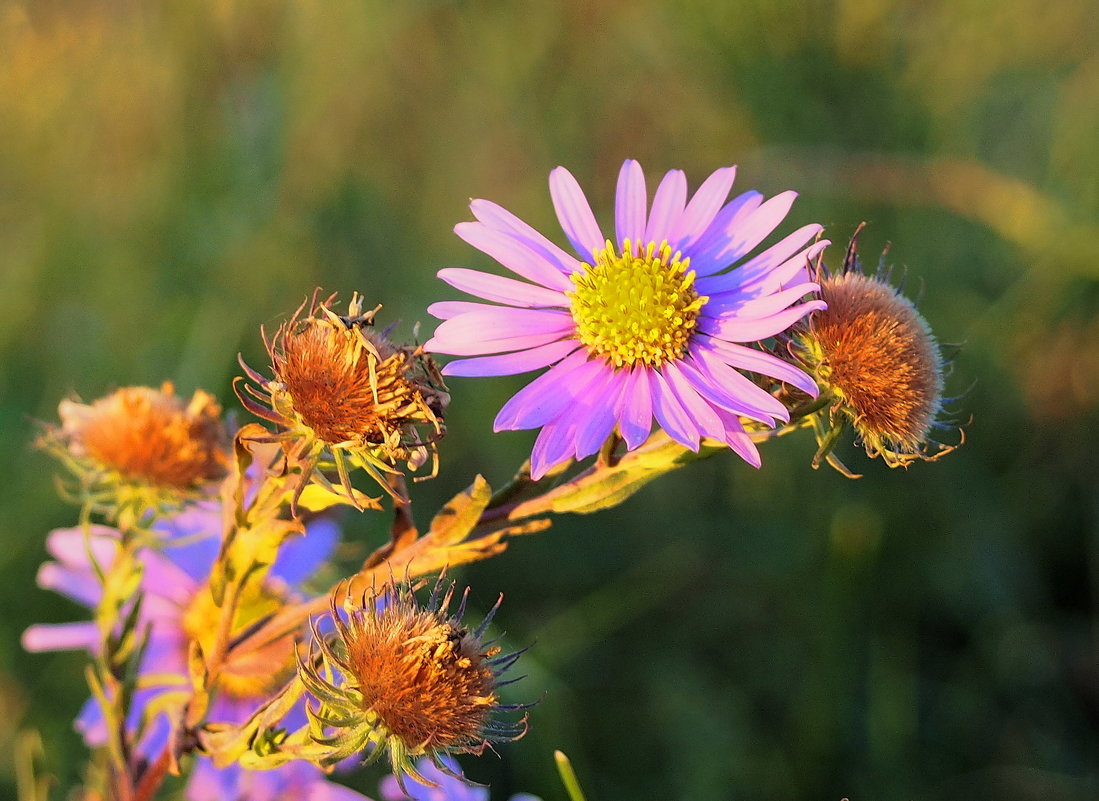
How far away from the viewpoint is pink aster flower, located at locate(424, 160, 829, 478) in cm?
92

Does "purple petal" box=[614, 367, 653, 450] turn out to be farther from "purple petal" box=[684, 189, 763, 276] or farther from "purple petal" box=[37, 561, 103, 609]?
"purple petal" box=[37, 561, 103, 609]

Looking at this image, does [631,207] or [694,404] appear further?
[631,207]

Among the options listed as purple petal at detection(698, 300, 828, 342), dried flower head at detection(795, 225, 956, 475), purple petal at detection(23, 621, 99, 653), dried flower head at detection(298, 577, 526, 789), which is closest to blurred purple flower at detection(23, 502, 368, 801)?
purple petal at detection(23, 621, 99, 653)

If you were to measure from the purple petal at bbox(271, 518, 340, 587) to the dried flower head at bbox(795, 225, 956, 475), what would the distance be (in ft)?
2.82

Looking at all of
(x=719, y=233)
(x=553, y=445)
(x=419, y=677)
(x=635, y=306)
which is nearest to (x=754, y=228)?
(x=719, y=233)

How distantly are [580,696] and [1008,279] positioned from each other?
179 centimetres

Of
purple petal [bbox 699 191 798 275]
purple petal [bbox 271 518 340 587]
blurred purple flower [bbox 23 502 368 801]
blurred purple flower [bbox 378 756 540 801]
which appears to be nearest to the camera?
purple petal [bbox 699 191 798 275]

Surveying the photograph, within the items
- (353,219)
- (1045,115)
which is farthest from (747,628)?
(1045,115)

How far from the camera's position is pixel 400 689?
2.77 ft

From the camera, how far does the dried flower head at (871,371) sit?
3.01 feet

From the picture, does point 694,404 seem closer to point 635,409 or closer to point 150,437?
point 635,409

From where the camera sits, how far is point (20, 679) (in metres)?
2.24

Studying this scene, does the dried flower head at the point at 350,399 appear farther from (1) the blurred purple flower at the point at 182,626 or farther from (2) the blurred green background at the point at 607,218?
(2) the blurred green background at the point at 607,218

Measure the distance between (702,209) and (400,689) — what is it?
61 cm
